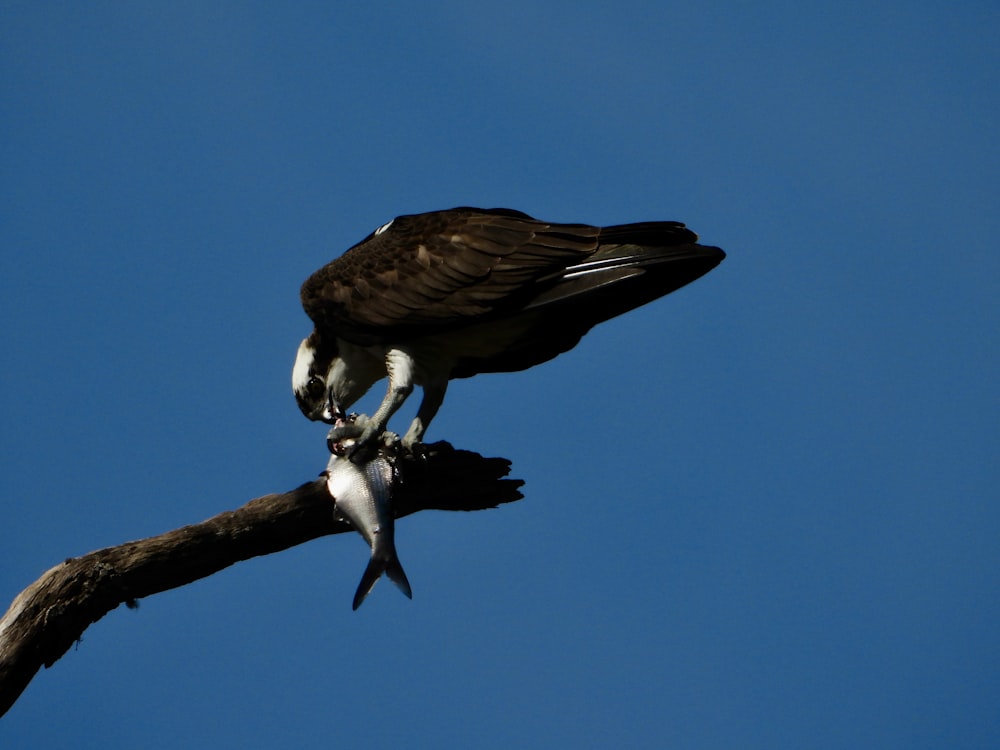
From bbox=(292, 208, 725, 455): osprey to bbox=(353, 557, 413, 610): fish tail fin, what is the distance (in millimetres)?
863

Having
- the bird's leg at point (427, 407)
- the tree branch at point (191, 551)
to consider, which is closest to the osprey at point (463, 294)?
the bird's leg at point (427, 407)

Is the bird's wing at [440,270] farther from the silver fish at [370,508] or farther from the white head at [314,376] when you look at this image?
the silver fish at [370,508]

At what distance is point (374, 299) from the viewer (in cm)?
775

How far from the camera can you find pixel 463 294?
755 centimetres

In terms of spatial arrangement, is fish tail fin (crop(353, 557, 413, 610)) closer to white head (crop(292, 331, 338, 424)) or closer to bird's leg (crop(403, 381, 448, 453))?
bird's leg (crop(403, 381, 448, 453))

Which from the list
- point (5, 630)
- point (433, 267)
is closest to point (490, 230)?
→ point (433, 267)

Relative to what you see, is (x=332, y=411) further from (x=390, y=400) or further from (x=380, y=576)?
(x=380, y=576)

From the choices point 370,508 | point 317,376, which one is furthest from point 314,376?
point 370,508

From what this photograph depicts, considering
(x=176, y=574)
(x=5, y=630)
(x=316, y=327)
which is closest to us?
(x=5, y=630)

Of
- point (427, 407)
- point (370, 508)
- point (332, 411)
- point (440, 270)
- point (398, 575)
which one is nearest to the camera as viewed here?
point (398, 575)

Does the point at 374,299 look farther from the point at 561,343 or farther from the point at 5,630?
the point at 5,630

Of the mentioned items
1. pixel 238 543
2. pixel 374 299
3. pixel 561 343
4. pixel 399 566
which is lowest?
pixel 399 566

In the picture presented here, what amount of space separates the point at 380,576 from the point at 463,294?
68.2 inches

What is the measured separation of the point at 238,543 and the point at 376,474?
0.84 m
